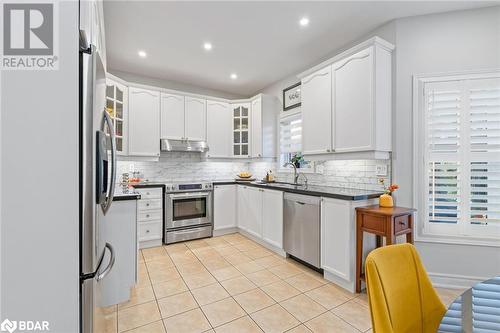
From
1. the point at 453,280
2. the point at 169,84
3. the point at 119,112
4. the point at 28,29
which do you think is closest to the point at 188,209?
the point at 119,112

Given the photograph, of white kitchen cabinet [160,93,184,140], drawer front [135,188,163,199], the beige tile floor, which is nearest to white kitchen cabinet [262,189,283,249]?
the beige tile floor

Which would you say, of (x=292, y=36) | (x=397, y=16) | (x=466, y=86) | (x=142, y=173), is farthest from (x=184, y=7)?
(x=466, y=86)

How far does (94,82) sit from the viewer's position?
3.14ft

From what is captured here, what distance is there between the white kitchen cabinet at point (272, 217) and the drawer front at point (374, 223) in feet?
3.72

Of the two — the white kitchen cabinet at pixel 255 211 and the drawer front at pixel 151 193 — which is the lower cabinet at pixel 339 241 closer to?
the white kitchen cabinet at pixel 255 211

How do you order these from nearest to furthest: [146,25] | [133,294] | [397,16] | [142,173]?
[133,294]
[397,16]
[146,25]
[142,173]

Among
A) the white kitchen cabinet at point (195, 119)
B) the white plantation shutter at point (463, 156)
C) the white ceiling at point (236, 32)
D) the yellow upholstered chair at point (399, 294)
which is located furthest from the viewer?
the white kitchen cabinet at point (195, 119)

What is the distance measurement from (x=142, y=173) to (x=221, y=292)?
263 cm

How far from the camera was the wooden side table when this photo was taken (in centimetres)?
203

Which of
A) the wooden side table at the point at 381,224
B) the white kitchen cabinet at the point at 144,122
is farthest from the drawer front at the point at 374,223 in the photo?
the white kitchen cabinet at the point at 144,122

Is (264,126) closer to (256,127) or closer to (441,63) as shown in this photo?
(256,127)

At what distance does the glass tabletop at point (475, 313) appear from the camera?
72 centimetres

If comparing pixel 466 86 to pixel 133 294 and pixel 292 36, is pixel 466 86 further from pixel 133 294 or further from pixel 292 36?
pixel 133 294

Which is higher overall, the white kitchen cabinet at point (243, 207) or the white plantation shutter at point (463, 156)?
the white plantation shutter at point (463, 156)
